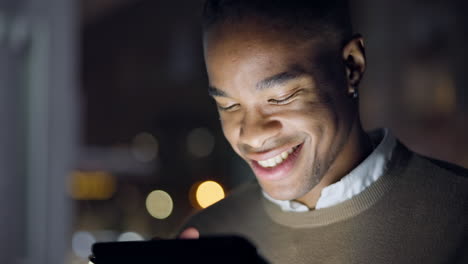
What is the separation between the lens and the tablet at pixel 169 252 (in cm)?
66

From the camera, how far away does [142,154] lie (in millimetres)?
7133

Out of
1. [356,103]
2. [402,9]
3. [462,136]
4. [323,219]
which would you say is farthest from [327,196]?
[402,9]

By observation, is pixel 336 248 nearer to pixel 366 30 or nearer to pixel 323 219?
pixel 323 219

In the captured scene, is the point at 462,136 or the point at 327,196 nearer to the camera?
the point at 327,196

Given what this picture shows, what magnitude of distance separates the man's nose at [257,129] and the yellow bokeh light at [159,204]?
5493 millimetres

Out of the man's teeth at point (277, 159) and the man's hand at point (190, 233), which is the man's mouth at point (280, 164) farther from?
the man's hand at point (190, 233)

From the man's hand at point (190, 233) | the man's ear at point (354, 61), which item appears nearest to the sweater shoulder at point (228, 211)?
the man's hand at point (190, 233)

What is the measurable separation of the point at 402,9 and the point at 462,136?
85cm

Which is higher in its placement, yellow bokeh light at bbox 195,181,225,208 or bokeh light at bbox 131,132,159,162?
yellow bokeh light at bbox 195,181,225,208

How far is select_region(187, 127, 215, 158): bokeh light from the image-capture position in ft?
23.0

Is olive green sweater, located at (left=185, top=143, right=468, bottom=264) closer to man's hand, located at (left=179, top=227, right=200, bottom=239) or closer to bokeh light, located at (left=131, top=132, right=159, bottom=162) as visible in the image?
man's hand, located at (left=179, top=227, right=200, bottom=239)

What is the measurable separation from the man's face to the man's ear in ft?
0.05

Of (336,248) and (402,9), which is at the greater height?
(402,9)

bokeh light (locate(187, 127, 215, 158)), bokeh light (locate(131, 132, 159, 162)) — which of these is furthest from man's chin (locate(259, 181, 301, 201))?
bokeh light (locate(131, 132, 159, 162))
